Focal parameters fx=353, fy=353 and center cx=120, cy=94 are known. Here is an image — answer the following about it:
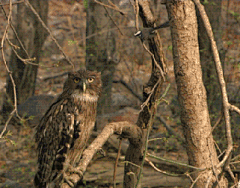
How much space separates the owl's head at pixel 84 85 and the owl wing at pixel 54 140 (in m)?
0.11

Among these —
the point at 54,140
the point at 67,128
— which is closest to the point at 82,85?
the point at 67,128

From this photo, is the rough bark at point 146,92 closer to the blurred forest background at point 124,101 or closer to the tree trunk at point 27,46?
the blurred forest background at point 124,101

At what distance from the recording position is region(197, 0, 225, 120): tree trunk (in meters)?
4.95

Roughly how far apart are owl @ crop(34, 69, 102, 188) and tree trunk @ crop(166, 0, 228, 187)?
90 centimetres

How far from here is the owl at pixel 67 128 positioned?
2986mm

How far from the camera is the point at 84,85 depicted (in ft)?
9.76

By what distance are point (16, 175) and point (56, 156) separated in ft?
7.92

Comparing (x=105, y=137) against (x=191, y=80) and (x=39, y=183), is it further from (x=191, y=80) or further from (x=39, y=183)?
(x=39, y=183)

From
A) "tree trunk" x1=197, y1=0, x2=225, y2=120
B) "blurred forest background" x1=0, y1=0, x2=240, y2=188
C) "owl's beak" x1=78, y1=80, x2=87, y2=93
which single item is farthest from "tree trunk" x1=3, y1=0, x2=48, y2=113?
"owl's beak" x1=78, y1=80, x2=87, y2=93

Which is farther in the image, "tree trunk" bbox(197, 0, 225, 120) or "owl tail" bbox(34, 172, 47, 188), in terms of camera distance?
"tree trunk" bbox(197, 0, 225, 120)

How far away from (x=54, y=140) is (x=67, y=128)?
0.58 feet

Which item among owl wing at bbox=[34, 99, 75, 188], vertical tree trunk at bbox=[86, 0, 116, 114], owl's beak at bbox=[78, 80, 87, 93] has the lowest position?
owl wing at bbox=[34, 99, 75, 188]

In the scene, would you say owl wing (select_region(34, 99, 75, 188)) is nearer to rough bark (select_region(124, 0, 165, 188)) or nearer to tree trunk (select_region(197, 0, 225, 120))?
rough bark (select_region(124, 0, 165, 188))

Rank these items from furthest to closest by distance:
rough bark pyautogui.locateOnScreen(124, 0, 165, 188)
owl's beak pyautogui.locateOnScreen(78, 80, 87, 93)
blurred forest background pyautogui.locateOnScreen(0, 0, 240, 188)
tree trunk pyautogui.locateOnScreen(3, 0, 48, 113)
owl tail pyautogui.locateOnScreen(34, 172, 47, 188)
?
tree trunk pyautogui.locateOnScreen(3, 0, 48, 113), blurred forest background pyautogui.locateOnScreen(0, 0, 240, 188), owl tail pyautogui.locateOnScreen(34, 172, 47, 188), owl's beak pyautogui.locateOnScreen(78, 80, 87, 93), rough bark pyautogui.locateOnScreen(124, 0, 165, 188)
